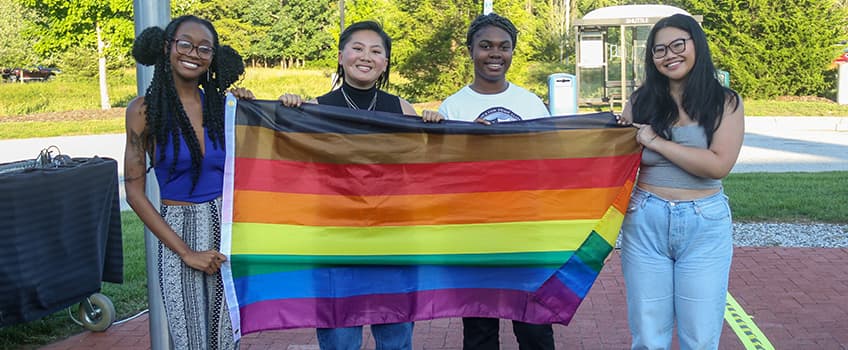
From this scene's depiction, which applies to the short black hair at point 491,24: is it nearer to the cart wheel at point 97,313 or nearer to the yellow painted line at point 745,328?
the yellow painted line at point 745,328

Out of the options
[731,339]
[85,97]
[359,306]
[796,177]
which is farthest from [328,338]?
[85,97]

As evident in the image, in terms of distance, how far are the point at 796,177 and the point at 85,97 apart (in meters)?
28.9

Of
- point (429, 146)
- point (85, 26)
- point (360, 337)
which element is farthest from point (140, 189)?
point (85, 26)

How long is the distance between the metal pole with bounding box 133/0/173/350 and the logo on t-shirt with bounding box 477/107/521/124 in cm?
163

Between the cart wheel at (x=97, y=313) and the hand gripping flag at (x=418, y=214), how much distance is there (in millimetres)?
2456

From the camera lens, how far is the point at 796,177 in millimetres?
11734

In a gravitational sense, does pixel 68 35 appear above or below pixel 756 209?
above

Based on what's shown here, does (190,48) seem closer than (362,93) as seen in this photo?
Yes

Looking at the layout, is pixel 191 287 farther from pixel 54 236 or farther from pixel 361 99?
pixel 54 236

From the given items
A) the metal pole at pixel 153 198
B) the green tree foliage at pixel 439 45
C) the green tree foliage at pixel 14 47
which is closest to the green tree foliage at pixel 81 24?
the green tree foliage at pixel 439 45

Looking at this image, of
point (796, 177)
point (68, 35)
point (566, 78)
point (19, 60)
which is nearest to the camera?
point (796, 177)

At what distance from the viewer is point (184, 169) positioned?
3.37 meters

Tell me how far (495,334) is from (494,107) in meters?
1.16

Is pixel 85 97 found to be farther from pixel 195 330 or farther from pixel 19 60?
pixel 195 330
